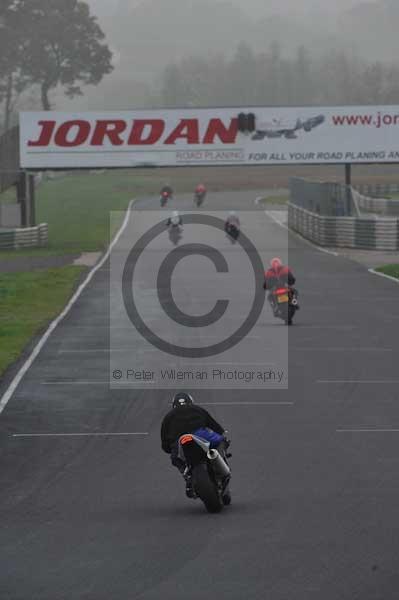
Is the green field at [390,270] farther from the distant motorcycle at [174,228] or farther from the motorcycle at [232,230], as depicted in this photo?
the distant motorcycle at [174,228]

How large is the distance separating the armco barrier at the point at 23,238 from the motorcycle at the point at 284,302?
89.1ft

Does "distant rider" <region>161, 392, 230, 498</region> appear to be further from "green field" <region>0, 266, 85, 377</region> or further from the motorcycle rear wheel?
"green field" <region>0, 266, 85, 377</region>

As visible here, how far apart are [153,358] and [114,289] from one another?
44.5ft

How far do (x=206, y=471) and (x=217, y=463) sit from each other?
7.7 inches

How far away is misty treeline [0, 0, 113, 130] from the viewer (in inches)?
4793

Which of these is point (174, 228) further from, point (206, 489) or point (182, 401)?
point (206, 489)

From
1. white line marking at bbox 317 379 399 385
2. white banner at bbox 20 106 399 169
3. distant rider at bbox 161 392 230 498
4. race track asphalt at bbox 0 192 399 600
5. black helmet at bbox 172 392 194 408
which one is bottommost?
race track asphalt at bbox 0 192 399 600

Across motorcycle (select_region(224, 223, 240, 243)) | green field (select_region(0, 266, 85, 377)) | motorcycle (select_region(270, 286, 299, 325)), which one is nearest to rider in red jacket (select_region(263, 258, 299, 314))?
motorcycle (select_region(270, 286, 299, 325))

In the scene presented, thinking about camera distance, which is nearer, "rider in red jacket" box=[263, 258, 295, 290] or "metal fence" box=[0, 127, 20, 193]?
"rider in red jacket" box=[263, 258, 295, 290]

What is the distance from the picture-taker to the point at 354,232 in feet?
173

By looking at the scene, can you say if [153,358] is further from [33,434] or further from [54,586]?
[54,586]

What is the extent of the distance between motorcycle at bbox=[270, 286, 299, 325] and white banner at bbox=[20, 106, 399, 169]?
25801 millimetres

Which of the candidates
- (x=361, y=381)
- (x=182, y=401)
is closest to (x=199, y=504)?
(x=182, y=401)

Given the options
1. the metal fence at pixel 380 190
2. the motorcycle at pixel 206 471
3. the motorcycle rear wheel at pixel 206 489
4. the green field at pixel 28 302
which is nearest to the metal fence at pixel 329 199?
the green field at pixel 28 302
